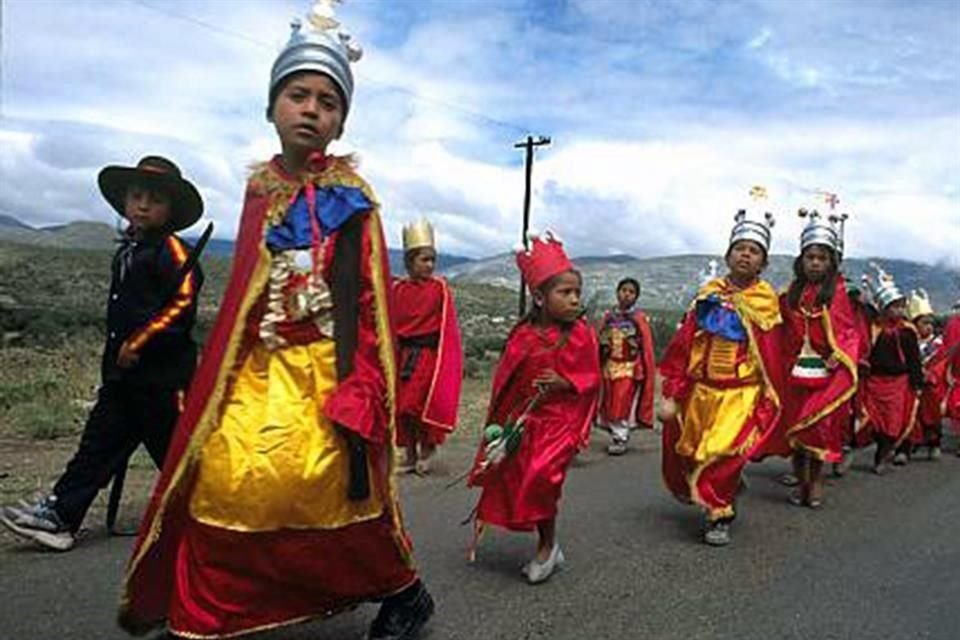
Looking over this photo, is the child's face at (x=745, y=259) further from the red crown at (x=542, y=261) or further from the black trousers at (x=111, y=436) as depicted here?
the black trousers at (x=111, y=436)

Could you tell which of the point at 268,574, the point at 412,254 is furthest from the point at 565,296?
the point at 412,254

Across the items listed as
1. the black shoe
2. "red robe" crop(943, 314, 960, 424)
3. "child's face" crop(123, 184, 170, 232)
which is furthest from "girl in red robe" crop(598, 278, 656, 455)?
the black shoe

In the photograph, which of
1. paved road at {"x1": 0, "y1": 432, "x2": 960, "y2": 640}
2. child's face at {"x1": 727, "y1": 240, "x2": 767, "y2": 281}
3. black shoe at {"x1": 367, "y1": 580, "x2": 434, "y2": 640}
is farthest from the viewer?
child's face at {"x1": 727, "y1": 240, "x2": 767, "y2": 281}

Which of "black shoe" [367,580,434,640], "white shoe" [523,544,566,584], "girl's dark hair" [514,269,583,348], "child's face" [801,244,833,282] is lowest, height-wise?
"white shoe" [523,544,566,584]

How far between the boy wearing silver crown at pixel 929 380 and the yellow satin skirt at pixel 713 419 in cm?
568

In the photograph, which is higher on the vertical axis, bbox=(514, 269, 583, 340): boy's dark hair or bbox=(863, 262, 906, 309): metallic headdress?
bbox=(514, 269, 583, 340): boy's dark hair

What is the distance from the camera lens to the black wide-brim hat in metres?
5.55

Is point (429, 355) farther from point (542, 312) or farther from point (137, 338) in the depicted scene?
point (137, 338)

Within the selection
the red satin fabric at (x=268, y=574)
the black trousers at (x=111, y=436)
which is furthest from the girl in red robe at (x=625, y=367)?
the red satin fabric at (x=268, y=574)

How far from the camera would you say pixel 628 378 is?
11344mm

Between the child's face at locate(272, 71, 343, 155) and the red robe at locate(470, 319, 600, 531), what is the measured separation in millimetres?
2319

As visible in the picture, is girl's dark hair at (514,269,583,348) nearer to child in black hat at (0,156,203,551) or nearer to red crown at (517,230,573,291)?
red crown at (517,230,573,291)

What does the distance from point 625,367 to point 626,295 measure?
2.62ft

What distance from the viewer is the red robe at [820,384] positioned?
7945 millimetres
